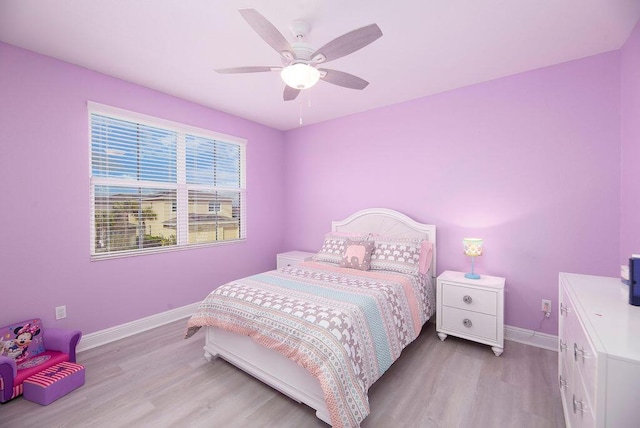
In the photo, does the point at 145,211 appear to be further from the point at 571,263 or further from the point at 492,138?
the point at 571,263

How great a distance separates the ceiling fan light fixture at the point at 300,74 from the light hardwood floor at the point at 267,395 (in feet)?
7.12

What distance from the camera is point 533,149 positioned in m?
2.56

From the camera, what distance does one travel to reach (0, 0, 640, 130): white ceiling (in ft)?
5.71

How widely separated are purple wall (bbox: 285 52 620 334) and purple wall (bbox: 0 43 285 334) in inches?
108

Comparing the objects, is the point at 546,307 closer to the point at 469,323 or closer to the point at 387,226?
the point at 469,323

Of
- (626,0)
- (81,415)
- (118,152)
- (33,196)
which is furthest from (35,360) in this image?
(626,0)

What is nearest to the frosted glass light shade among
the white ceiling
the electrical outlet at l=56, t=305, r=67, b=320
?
the white ceiling

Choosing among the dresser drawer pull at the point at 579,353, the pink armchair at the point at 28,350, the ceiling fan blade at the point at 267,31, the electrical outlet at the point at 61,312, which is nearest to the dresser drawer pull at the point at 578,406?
the dresser drawer pull at the point at 579,353

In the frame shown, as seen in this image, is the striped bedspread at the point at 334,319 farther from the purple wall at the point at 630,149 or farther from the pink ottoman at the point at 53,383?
the purple wall at the point at 630,149

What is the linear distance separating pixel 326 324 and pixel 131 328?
7.74 feet

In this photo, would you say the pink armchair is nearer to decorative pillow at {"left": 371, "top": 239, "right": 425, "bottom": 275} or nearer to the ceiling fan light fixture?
the ceiling fan light fixture

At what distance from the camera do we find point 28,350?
6.88 ft

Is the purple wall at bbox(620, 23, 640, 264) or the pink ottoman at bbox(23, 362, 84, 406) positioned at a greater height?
the purple wall at bbox(620, 23, 640, 264)

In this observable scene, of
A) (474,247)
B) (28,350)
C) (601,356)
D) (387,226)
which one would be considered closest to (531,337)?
(474,247)
